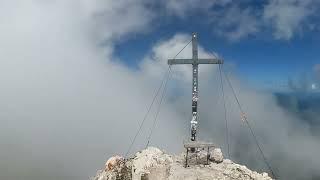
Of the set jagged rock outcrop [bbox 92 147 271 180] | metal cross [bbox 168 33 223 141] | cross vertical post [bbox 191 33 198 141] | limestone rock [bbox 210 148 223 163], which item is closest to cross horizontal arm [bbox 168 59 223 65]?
metal cross [bbox 168 33 223 141]

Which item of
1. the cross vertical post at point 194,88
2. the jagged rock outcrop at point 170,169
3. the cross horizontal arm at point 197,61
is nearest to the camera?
the jagged rock outcrop at point 170,169

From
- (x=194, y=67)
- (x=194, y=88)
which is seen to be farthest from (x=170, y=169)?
(x=194, y=67)

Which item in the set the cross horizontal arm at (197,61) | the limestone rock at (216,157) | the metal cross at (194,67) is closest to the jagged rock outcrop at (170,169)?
the limestone rock at (216,157)

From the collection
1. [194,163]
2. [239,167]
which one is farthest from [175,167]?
[239,167]

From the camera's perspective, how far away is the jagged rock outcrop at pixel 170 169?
92.0ft

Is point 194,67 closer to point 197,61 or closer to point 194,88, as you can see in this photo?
point 197,61

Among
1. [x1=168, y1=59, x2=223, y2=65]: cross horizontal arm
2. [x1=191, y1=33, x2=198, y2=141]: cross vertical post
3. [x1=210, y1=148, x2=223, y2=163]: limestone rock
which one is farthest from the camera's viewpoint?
[x1=168, y1=59, x2=223, y2=65]: cross horizontal arm

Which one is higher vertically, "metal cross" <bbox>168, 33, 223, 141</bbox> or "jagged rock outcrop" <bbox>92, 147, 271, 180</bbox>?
"metal cross" <bbox>168, 33, 223, 141</bbox>

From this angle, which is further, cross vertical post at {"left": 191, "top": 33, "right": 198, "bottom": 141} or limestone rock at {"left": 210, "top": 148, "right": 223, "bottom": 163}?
cross vertical post at {"left": 191, "top": 33, "right": 198, "bottom": 141}

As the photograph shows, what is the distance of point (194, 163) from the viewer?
30.9m

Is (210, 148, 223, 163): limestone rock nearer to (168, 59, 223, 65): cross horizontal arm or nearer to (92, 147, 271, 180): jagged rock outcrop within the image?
(92, 147, 271, 180): jagged rock outcrop

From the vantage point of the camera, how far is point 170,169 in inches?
1148

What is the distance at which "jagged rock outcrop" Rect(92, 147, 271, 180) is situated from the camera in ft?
92.0

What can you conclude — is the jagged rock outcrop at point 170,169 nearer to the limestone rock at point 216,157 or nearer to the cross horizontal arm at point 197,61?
the limestone rock at point 216,157
